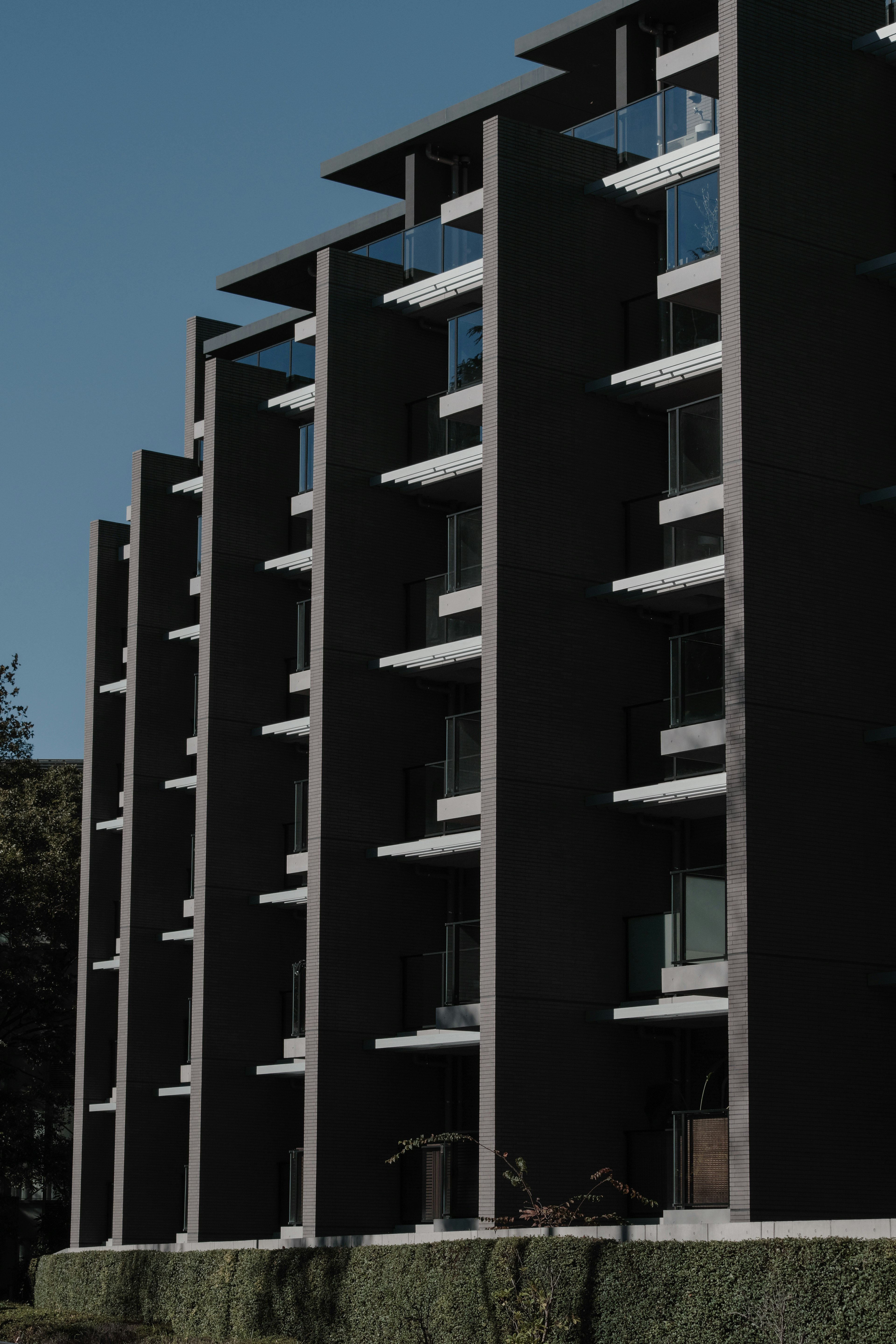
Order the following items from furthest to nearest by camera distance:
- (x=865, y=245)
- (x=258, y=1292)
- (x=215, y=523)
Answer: (x=215, y=523), (x=258, y=1292), (x=865, y=245)

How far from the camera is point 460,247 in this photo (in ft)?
126

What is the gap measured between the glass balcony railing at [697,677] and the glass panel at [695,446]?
2402 millimetres

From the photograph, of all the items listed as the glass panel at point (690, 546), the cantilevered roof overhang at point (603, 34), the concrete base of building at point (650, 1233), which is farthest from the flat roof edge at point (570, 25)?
the concrete base of building at point (650, 1233)

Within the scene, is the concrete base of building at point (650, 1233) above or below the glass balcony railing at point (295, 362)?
below

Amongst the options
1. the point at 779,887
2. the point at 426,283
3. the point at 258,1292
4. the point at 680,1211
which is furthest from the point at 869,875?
the point at 426,283

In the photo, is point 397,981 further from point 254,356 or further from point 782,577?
point 254,356

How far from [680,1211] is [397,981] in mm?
9920

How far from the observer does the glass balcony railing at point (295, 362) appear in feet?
147

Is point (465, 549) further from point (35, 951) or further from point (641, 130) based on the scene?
point (35, 951)

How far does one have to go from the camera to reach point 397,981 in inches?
1473

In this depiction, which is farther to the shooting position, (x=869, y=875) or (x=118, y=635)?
(x=118, y=635)

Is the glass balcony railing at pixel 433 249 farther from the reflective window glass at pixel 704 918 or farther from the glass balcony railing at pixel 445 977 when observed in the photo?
the reflective window glass at pixel 704 918

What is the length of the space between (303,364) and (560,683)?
49.8 feet

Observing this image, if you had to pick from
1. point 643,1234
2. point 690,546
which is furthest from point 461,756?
point 643,1234
